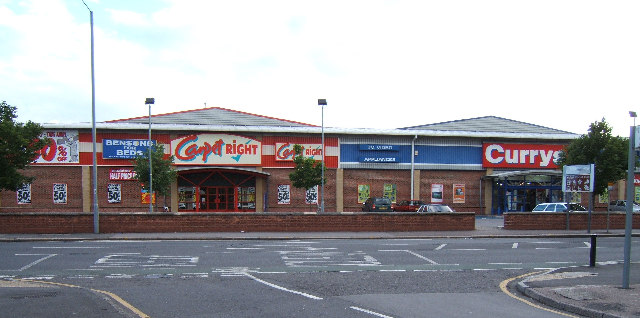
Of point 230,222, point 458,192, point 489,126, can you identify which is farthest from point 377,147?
point 230,222

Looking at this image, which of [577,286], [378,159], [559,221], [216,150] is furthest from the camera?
[378,159]

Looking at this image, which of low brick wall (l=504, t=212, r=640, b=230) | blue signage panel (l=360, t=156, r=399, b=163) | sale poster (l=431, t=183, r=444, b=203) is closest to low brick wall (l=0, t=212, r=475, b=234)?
low brick wall (l=504, t=212, r=640, b=230)

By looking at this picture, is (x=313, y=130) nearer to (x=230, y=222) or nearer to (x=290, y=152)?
(x=290, y=152)

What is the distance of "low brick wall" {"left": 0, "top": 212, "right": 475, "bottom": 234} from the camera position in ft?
80.4

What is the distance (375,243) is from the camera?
875 inches

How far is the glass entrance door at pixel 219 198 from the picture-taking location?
40.7 m

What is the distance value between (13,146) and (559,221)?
26.9 m

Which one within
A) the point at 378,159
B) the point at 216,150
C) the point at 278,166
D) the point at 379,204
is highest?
the point at 216,150

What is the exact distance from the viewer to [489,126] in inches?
1874

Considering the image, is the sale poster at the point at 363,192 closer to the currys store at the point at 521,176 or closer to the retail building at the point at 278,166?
the retail building at the point at 278,166

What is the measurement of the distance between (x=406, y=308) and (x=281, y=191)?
31517 mm

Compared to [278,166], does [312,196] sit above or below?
below

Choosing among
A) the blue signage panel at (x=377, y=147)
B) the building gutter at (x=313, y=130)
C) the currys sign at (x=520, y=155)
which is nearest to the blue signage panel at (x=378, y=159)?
the blue signage panel at (x=377, y=147)

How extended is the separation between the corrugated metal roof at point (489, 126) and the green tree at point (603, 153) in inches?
607
